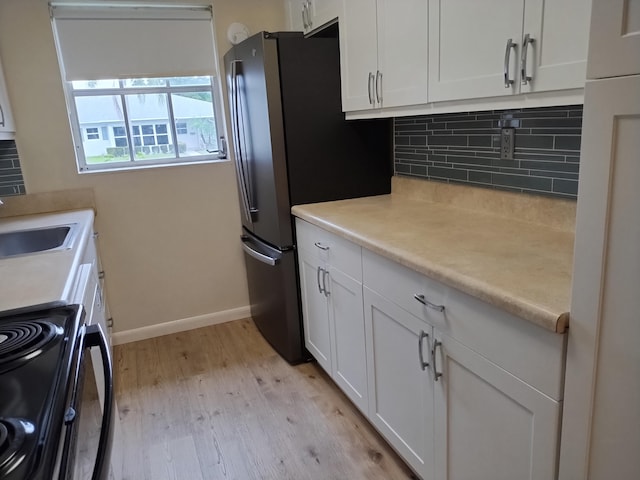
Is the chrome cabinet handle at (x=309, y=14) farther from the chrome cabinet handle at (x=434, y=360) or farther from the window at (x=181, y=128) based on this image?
the chrome cabinet handle at (x=434, y=360)

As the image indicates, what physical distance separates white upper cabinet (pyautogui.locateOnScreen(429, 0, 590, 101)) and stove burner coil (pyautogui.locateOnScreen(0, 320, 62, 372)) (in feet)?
4.54

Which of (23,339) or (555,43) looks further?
(555,43)

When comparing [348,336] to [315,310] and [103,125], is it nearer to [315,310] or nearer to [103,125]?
[315,310]

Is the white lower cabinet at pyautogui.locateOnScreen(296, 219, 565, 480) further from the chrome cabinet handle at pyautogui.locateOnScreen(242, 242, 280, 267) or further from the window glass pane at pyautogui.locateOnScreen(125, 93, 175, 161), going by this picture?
the window glass pane at pyautogui.locateOnScreen(125, 93, 175, 161)

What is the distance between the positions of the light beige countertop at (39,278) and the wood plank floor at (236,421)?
919 millimetres

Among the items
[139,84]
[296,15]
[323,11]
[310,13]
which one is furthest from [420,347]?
[139,84]

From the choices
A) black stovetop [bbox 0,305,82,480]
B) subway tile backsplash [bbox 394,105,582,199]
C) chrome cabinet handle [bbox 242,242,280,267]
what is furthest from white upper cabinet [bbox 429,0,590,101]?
A: black stovetop [bbox 0,305,82,480]

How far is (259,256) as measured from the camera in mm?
2773

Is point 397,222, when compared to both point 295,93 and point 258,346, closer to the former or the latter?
point 295,93

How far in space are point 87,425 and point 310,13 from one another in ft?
7.29

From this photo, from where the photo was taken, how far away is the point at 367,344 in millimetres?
1897

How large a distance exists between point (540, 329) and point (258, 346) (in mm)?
2137

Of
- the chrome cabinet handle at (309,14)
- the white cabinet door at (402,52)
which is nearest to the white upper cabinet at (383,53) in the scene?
the white cabinet door at (402,52)

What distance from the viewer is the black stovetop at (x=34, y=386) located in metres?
0.65
